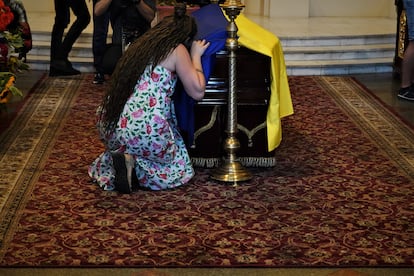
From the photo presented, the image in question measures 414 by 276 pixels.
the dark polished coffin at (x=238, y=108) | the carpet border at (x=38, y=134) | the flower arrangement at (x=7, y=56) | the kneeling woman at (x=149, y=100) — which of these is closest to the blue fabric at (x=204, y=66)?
the dark polished coffin at (x=238, y=108)

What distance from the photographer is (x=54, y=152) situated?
6645 mm

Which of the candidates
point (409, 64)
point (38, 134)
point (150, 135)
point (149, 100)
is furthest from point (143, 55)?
point (409, 64)

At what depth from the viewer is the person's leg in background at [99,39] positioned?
9.27m

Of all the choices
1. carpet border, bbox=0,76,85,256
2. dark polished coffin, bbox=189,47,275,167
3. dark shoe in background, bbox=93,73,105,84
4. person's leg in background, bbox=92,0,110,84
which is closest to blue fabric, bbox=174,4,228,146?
dark polished coffin, bbox=189,47,275,167

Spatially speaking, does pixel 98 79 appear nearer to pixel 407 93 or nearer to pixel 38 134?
pixel 38 134

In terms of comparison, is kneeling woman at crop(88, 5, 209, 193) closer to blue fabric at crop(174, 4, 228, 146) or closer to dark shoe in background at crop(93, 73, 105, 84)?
blue fabric at crop(174, 4, 228, 146)

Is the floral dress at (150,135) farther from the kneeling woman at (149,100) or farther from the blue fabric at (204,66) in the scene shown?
the blue fabric at (204,66)

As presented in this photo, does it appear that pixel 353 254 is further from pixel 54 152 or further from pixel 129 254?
pixel 54 152

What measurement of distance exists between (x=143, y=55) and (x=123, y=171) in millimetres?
754

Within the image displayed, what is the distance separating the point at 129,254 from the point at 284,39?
6817mm

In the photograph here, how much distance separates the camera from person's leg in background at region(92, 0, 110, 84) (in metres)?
9.27

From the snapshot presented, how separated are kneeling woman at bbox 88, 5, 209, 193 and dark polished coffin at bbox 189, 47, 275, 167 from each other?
44cm

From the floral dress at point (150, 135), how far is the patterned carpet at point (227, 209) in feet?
0.33

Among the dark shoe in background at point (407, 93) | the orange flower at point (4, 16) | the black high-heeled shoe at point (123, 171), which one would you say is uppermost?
the orange flower at point (4, 16)
